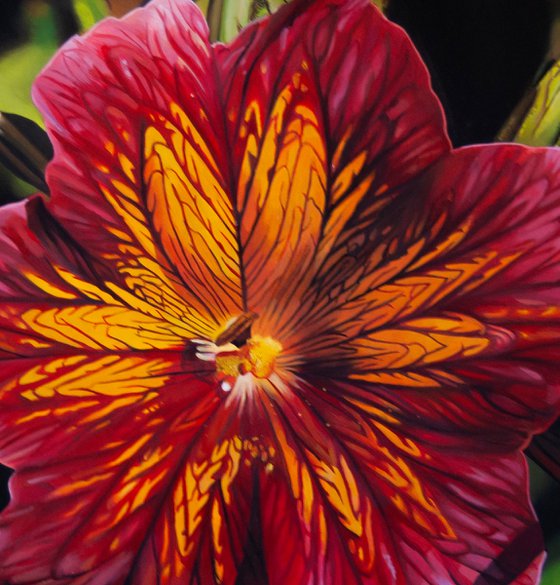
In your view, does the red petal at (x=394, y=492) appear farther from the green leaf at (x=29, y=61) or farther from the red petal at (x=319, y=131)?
the green leaf at (x=29, y=61)

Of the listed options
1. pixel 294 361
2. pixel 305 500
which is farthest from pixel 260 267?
pixel 305 500

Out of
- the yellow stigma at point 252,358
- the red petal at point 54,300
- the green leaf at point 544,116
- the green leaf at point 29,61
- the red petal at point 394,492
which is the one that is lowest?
the red petal at point 394,492

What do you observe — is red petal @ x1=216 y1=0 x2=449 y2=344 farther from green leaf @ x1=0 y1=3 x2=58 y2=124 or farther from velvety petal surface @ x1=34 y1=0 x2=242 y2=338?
green leaf @ x1=0 y1=3 x2=58 y2=124

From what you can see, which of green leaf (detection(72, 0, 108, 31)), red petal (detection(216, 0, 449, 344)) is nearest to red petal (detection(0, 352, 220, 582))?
red petal (detection(216, 0, 449, 344))

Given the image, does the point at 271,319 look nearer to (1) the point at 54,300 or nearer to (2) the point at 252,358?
(2) the point at 252,358

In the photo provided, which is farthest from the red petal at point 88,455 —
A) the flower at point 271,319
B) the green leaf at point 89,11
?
the green leaf at point 89,11

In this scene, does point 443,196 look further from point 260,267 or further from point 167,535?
point 167,535
